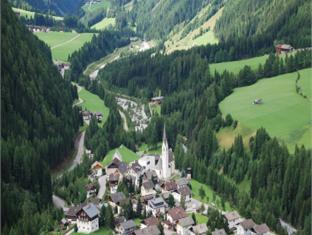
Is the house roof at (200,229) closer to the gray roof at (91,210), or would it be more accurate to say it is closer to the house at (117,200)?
the house at (117,200)

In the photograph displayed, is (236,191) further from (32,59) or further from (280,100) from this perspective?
(32,59)

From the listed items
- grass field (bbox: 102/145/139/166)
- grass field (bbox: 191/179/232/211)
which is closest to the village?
grass field (bbox: 191/179/232/211)

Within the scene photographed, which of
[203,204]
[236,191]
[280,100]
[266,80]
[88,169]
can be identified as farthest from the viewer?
[266,80]

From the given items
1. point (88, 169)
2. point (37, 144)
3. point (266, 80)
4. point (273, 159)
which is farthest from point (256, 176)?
point (266, 80)

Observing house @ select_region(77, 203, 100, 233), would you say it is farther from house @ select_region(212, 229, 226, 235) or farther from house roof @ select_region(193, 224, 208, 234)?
house @ select_region(212, 229, 226, 235)

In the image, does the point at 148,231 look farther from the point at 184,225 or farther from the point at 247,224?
the point at 247,224
